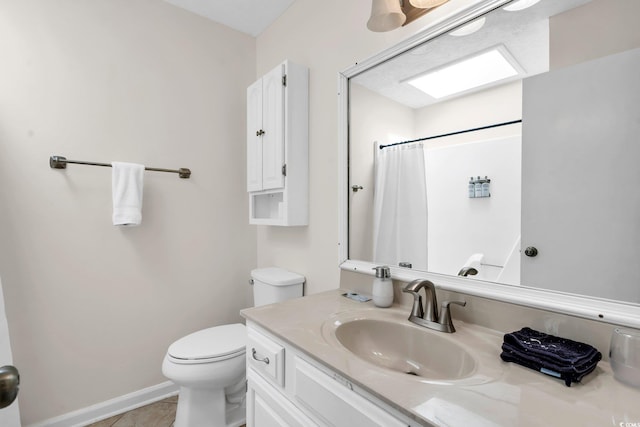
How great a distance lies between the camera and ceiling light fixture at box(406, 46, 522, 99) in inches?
37.6

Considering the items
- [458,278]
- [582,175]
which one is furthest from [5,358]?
[582,175]

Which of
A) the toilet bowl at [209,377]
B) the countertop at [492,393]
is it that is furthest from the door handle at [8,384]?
the toilet bowl at [209,377]

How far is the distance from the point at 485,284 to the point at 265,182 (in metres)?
1.23

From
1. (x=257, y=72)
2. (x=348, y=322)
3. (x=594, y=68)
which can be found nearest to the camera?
(x=594, y=68)

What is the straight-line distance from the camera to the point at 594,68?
2.61ft

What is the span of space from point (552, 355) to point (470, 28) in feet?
3.28

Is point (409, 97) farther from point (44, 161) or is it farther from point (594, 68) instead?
point (44, 161)

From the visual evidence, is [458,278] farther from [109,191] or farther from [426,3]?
[109,191]

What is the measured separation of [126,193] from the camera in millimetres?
1660

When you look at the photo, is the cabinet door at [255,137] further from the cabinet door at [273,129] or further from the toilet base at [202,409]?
the toilet base at [202,409]

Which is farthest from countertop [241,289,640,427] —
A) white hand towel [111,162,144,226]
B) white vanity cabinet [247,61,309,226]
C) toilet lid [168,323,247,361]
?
white hand towel [111,162,144,226]

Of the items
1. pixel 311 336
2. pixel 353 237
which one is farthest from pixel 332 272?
→ pixel 311 336

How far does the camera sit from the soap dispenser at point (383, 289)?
3.81 feet

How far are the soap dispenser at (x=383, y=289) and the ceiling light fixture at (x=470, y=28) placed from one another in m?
0.87
